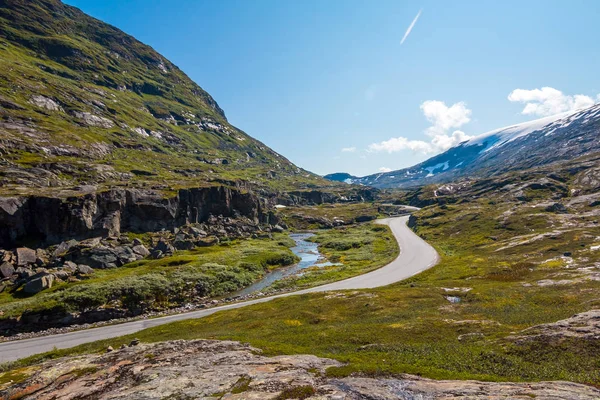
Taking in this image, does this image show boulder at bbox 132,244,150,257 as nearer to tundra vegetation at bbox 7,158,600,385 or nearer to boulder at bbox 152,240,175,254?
boulder at bbox 152,240,175,254

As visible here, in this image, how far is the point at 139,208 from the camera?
11912 centimetres

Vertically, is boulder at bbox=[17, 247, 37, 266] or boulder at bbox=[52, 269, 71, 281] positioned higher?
boulder at bbox=[17, 247, 37, 266]

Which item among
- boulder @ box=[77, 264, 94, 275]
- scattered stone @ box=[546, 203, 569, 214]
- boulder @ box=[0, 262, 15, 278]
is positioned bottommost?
scattered stone @ box=[546, 203, 569, 214]

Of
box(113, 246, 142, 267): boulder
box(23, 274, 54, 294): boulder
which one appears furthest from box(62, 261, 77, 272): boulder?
box(113, 246, 142, 267): boulder

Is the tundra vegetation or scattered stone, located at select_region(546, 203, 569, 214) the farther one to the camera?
scattered stone, located at select_region(546, 203, 569, 214)

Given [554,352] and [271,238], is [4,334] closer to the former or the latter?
[554,352]

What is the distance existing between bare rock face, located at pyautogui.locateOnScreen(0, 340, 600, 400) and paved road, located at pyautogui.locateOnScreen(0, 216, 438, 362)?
18.1 metres

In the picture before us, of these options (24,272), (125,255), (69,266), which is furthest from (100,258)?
(24,272)

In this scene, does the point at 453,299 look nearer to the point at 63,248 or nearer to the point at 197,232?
the point at 63,248

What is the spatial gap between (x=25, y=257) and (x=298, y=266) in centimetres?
7443

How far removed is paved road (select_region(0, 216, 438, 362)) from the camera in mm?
40969

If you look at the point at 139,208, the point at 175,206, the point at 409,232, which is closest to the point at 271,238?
the point at 175,206

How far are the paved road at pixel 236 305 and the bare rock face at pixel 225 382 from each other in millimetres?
18075

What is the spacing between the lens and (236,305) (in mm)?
59844
